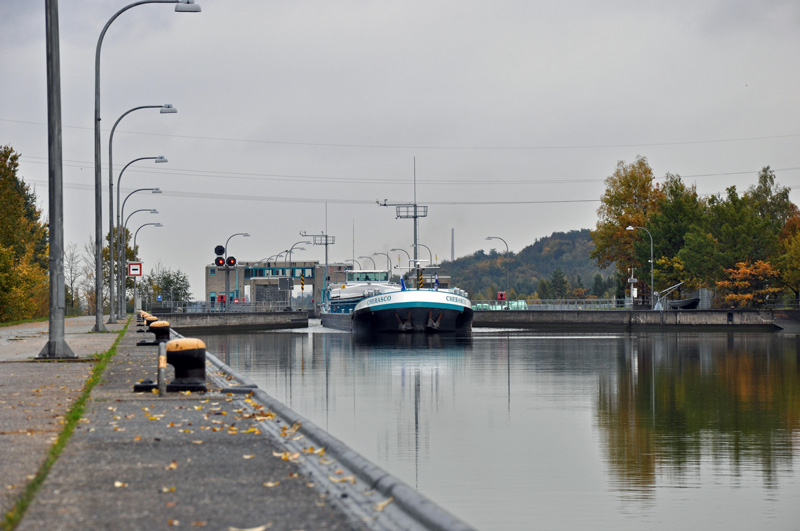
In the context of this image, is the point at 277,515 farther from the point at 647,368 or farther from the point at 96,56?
the point at 96,56

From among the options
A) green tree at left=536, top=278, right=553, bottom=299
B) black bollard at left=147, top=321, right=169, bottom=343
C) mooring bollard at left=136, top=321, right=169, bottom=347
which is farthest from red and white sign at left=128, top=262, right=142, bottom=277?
green tree at left=536, top=278, right=553, bottom=299

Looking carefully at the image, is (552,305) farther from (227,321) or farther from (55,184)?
(55,184)

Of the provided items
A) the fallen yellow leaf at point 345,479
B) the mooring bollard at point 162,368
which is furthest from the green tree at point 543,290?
the fallen yellow leaf at point 345,479

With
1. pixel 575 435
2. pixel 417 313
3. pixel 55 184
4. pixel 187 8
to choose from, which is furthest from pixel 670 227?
pixel 575 435

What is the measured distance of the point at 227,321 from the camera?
251 ft

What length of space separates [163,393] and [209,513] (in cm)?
834

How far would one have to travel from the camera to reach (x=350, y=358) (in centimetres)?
3478

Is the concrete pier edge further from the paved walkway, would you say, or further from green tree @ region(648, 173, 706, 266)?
green tree @ region(648, 173, 706, 266)

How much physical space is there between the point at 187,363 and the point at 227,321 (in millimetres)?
61082

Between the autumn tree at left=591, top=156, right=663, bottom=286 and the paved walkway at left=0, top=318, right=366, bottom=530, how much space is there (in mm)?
84028

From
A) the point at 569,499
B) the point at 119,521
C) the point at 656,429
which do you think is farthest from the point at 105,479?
the point at 656,429

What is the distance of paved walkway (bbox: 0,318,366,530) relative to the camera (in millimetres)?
6625

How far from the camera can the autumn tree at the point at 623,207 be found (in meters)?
95.8

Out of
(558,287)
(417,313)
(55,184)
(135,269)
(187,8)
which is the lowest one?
(417,313)
